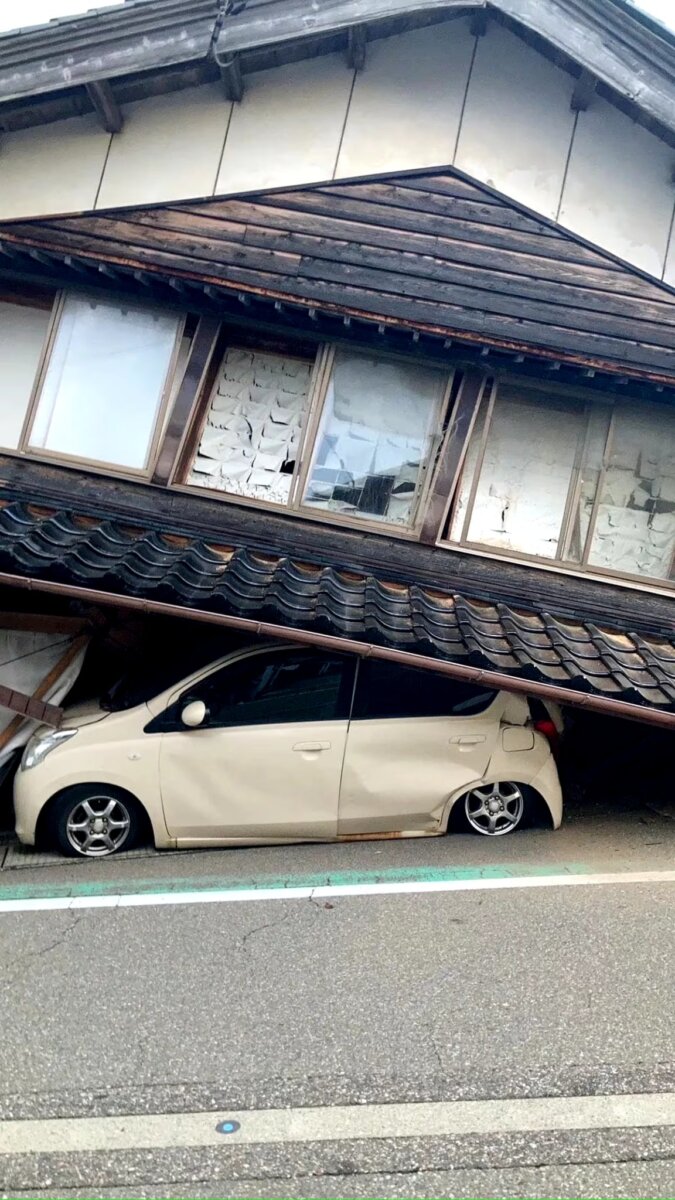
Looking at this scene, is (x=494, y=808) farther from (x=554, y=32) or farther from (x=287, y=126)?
(x=554, y=32)

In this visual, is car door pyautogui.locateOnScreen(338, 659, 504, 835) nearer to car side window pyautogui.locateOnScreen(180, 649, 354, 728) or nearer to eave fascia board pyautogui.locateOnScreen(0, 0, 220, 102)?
car side window pyautogui.locateOnScreen(180, 649, 354, 728)

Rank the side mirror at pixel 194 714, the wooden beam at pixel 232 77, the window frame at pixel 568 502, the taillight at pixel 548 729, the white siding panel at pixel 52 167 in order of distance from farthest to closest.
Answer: the white siding panel at pixel 52 167
the window frame at pixel 568 502
the wooden beam at pixel 232 77
the taillight at pixel 548 729
the side mirror at pixel 194 714

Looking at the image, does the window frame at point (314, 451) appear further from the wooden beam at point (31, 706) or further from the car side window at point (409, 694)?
the wooden beam at point (31, 706)

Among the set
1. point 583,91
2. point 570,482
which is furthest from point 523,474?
point 583,91

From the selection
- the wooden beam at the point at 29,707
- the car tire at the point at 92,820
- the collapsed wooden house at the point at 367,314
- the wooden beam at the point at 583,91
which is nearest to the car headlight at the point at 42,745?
the wooden beam at the point at 29,707

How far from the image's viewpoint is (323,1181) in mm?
2842

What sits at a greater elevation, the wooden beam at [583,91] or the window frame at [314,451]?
the wooden beam at [583,91]

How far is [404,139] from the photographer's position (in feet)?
24.9

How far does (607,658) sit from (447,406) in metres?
2.70

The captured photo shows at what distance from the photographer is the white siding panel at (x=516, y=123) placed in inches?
297

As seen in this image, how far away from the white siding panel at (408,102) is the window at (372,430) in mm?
1983

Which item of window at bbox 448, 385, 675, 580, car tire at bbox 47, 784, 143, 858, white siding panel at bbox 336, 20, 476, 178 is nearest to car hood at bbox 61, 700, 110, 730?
car tire at bbox 47, 784, 143, 858

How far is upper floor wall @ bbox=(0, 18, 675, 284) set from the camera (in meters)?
7.51

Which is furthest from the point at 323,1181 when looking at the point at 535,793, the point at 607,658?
the point at 607,658
